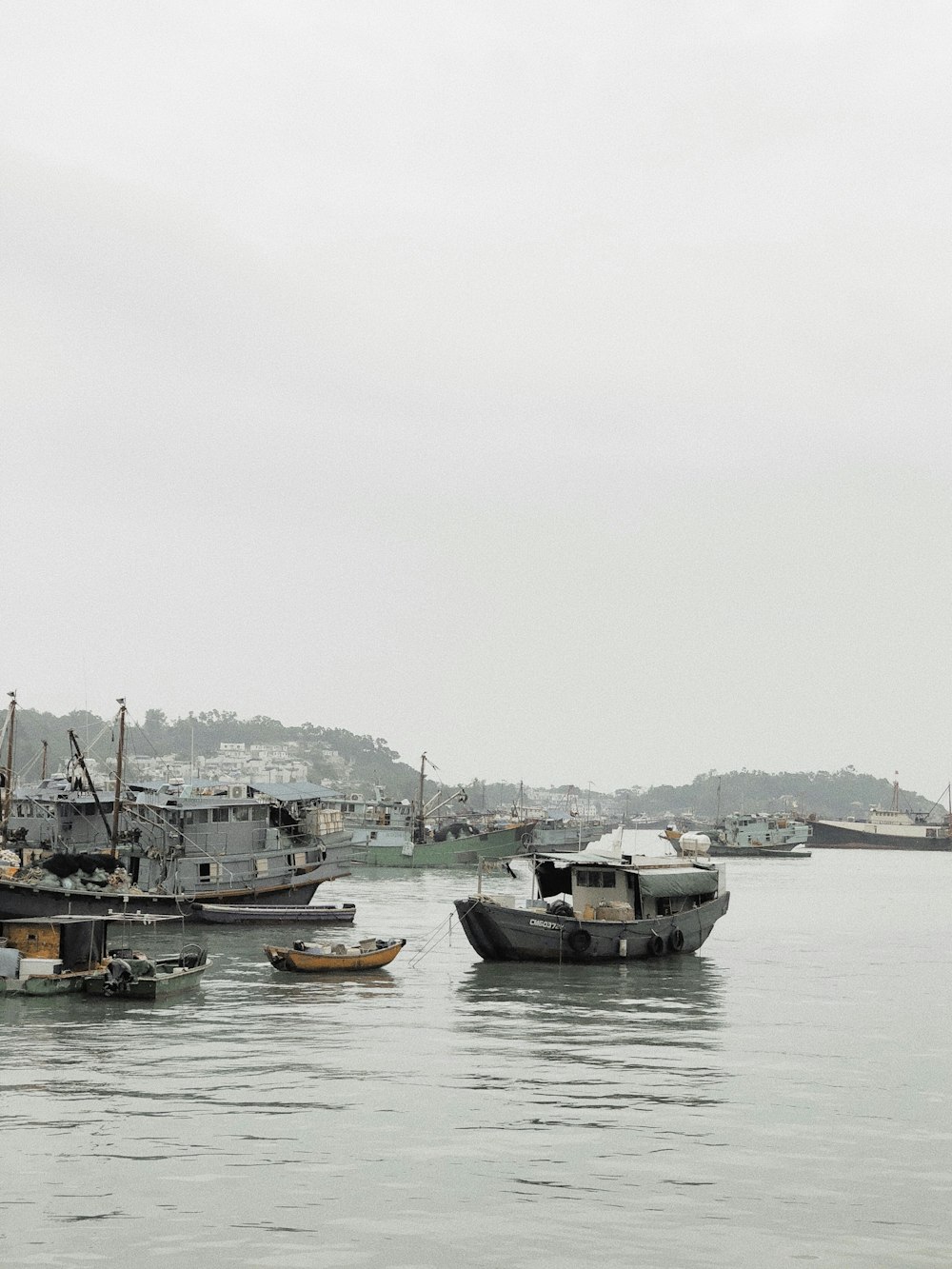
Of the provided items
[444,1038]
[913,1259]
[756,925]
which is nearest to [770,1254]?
[913,1259]

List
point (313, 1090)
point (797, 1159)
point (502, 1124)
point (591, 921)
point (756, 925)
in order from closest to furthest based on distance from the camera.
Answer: point (797, 1159) < point (502, 1124) < point (313, 1090) < point (591, 921) < point (756, 925)

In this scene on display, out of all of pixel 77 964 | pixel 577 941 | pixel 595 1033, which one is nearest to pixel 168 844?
pixel 577 941

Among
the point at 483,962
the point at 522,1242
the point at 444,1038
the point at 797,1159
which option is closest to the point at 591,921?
the point at 483,962

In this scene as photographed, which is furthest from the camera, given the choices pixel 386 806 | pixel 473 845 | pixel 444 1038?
pixel 386 806

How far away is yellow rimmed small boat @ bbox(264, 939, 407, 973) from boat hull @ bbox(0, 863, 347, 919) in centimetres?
1662

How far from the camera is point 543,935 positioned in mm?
50906

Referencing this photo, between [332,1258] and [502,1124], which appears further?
[502,1124]

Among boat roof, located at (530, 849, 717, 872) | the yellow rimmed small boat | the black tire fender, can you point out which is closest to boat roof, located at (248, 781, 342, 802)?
boat roof, located at (530, 849, 717, 872)

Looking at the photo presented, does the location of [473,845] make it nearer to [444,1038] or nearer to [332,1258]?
[444,1038]

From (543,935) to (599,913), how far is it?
2.78 m

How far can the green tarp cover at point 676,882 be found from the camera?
52.8 meters

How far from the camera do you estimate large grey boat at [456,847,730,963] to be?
5088 centimetres

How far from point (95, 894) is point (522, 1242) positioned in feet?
150

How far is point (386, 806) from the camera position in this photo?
546 ft
